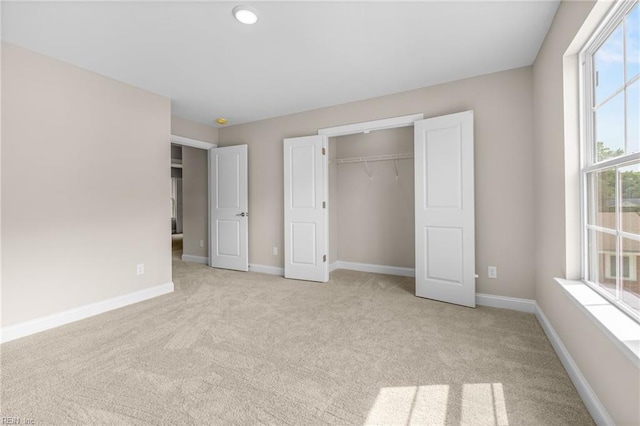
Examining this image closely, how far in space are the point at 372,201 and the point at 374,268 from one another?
Result: 109cm

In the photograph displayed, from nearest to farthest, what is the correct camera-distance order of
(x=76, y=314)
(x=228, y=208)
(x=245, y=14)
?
(x=245, y=14) → (x=76, y=314) → (x=228, y=208)

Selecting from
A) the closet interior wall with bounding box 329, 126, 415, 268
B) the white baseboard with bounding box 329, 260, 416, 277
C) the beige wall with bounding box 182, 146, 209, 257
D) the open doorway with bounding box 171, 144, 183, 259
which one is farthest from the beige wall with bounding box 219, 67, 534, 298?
the open doorway with bounding box 171, 144, 183, 259

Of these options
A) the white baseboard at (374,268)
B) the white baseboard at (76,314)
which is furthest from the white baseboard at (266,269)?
the white baseboard at (76,314)

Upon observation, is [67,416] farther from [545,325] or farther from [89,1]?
[545,325]

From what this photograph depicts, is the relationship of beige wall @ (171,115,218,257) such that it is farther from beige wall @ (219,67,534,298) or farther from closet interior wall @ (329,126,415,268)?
beige wall @ (219,67,534,298)

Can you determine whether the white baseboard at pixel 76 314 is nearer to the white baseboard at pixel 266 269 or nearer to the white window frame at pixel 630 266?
the white baseboard at pixel 266 269

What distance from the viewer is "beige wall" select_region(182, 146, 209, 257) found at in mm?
5449

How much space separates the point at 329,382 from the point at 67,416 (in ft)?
4.53

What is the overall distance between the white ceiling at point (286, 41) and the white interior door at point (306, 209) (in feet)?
3.06

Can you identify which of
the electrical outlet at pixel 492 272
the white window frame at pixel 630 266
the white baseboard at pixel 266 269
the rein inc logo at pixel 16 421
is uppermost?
the white window frame at pixel 630 266

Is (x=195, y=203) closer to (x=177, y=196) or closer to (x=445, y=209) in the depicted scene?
(x=445, y=209)

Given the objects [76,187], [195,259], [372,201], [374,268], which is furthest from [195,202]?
[374,268]

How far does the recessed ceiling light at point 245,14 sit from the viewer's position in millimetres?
1980

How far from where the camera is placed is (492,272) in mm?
3023
